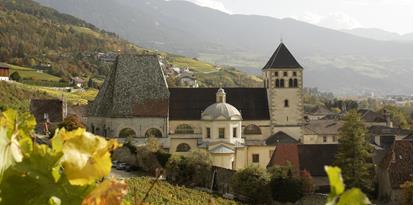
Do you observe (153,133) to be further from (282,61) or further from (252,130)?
(282,61)

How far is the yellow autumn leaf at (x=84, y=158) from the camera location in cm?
149

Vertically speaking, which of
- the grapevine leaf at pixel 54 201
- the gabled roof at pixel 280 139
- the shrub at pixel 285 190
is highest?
the grapevine leaf at pixel 54 201

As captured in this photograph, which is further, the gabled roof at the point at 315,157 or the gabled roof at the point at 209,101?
the gabled roof at the point at 209,101

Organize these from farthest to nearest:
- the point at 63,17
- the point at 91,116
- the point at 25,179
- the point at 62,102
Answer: the point at 63,17 < the point at 62,102 < the point at 91,116 < the point at 25,179

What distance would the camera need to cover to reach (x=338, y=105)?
4894 inches

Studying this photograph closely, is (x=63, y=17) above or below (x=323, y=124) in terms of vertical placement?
above

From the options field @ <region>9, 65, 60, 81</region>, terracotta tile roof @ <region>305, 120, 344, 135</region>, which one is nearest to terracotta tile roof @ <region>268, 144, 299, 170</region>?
terracotta tile roof @ <region>305, 120, 344, 135</region>

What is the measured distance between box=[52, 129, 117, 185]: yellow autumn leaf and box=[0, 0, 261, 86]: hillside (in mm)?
81662

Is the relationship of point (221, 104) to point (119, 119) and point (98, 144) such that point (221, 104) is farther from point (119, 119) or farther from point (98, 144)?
point (98, 144)

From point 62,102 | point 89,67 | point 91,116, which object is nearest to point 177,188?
point 91,116

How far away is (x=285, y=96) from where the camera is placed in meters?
47.5

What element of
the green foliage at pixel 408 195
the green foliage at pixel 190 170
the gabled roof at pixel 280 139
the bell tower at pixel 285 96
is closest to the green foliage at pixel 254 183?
the green foliage at pixel 190 170

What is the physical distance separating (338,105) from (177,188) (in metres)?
96.6

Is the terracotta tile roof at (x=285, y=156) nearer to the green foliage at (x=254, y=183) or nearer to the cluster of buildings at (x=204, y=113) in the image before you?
the cluster of buildings at (x=204, y=113)
